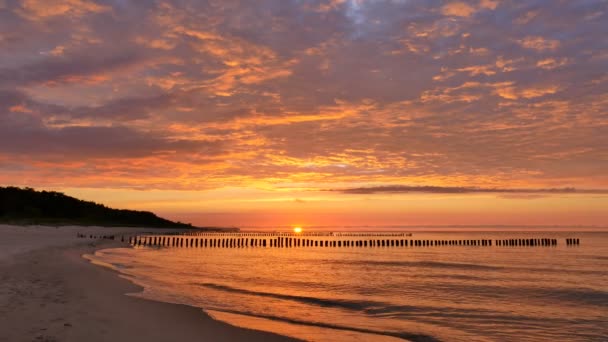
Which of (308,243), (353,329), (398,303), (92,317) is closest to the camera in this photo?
(92,317)

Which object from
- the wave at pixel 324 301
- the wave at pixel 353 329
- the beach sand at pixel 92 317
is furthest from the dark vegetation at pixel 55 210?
the wave at pixel 353 329

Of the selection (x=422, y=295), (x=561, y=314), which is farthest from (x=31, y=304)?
(x=561, y=314)

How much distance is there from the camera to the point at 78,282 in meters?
18.0

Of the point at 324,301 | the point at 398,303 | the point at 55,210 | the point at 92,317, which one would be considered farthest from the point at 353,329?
the point at 55,210

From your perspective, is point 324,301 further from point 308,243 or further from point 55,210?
point 55,210

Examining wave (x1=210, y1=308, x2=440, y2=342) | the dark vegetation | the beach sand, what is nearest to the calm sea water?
wave (x1=210, y1=308, x2=440, y2=342)

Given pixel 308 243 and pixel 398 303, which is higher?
pixel 308 243

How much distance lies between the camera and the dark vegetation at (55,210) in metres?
103

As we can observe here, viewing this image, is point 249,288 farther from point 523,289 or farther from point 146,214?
point 146,214

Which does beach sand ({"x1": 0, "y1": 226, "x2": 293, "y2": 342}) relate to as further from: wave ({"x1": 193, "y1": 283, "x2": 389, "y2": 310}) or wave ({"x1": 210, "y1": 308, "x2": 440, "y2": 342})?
wave ({"x1": 193, "y1": 283, "x2": 389, "y2": 310})

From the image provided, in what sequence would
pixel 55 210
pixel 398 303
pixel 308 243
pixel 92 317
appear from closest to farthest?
pixel 92 317 → pixel 398 303 → pixel 308 243 → pixel 55 210

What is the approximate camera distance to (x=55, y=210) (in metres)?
118

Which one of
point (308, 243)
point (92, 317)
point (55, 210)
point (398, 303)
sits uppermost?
point (55, 210)

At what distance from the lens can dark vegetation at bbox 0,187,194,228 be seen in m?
103
